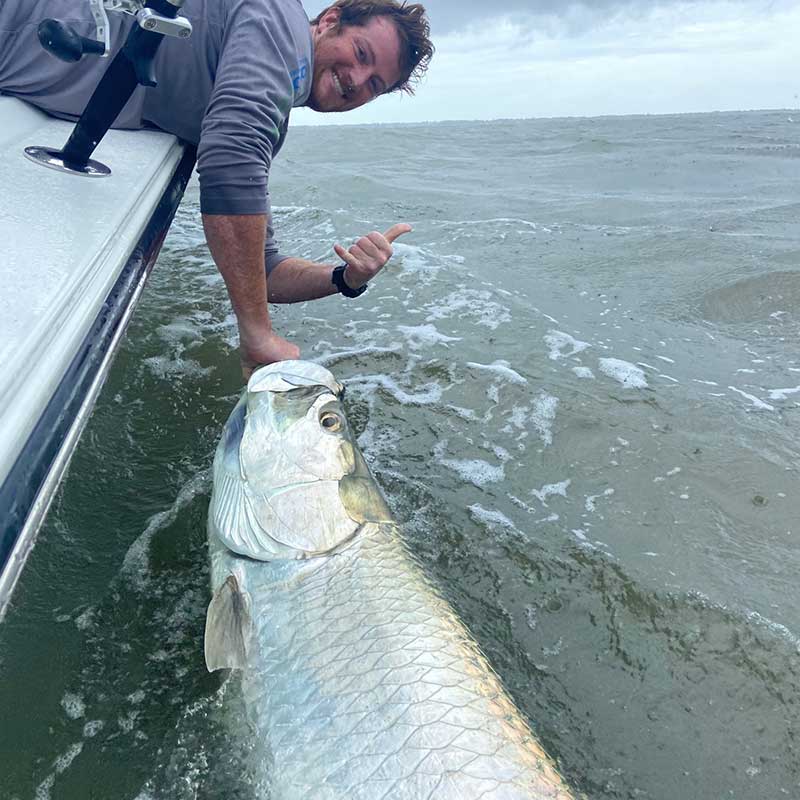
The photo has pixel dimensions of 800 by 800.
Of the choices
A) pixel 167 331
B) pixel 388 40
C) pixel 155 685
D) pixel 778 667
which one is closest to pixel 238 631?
pixel 155 685

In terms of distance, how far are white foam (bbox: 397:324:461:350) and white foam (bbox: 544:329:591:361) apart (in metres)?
0.57

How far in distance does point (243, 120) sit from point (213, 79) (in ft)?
1.97

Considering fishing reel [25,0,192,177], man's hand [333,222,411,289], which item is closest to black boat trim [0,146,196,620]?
fishing reel [25,0,192,177]

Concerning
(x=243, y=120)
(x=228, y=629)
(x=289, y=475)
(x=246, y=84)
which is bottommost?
(x=228, y=629)

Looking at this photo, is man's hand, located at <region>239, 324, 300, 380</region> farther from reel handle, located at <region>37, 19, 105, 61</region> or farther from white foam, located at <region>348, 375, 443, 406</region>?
white foam, located at <region>348, 375, 443, 406</region>

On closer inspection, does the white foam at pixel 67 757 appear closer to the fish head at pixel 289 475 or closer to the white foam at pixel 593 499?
the fish head at pixel 289 475

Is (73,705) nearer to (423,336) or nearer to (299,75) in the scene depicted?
(299,75)

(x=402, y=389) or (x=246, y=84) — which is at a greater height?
(x=246, y=84)

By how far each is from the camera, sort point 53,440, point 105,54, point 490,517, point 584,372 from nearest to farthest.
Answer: point 53,440
point 105,54
point 490,517
point 584,372

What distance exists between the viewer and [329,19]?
3.02 metres

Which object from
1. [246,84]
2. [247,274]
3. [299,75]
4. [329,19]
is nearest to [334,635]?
[247,274]

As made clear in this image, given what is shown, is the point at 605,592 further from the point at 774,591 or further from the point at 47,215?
the point at 47,215

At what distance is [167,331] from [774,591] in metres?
3.36

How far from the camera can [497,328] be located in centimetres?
455
